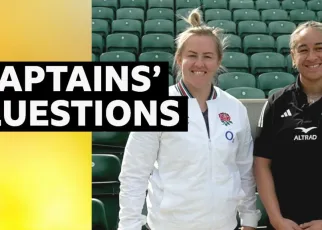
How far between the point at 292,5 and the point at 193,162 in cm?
560

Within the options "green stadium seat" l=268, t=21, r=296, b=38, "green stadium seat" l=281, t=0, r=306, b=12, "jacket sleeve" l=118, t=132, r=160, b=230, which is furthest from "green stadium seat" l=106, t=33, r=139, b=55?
"jacket sleeve" l=118, t=132, r=160, b=230

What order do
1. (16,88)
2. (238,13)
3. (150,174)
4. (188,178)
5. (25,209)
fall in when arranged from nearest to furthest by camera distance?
(188,178), (150,174), (25,209), (16,88), (238,13)

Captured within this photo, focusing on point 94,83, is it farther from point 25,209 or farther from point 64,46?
point 25,209

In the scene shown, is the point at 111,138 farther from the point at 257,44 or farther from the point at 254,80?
the point at 257,44

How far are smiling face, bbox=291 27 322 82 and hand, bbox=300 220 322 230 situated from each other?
0.46 m

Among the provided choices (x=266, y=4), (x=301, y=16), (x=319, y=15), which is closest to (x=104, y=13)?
(x=266, y=4)

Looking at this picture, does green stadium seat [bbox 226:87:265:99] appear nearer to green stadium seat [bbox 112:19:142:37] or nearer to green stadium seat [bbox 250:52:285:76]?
green stadium seat [bbox 250:52:285:76]

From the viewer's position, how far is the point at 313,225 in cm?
138

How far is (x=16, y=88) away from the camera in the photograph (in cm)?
208

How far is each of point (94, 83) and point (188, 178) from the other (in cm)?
98

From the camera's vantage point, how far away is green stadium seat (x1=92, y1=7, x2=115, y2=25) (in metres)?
5.55

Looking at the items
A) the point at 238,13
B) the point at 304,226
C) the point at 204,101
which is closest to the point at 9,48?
the point at 204,101

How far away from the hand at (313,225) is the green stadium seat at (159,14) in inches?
179

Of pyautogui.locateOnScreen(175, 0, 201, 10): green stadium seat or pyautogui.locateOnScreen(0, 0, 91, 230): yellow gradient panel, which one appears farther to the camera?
pyautogui.locateOnScreen(175, 0, 201, 10): green stadium seat
